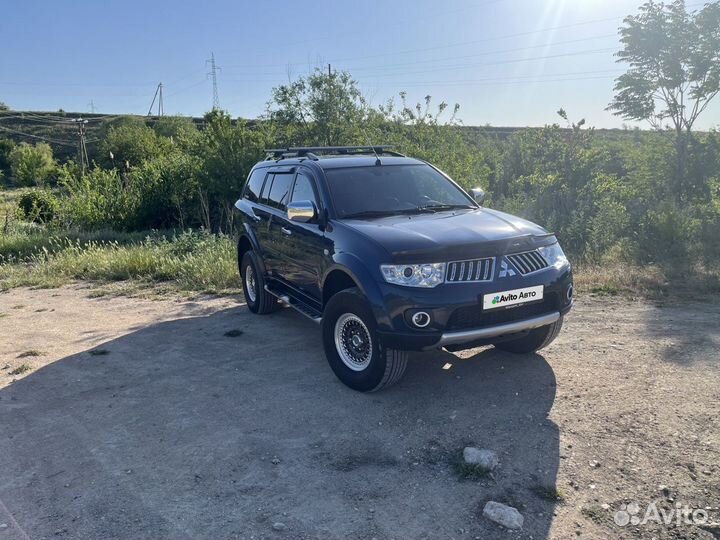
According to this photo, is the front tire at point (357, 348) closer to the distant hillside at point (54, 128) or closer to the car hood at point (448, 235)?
the car hood at point (448, 235)

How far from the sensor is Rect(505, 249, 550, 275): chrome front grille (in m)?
4.48

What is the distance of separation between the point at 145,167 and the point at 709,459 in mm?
21329

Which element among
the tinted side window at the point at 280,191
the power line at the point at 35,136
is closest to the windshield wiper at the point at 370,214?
the tinted side window at the point at 280,191

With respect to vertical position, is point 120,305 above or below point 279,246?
below

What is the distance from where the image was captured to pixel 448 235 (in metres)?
4.55

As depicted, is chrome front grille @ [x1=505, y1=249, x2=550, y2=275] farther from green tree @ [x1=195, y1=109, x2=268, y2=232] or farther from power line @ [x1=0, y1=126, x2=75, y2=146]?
power line @ [x1=0, y1=126, x2=75, y2=146]

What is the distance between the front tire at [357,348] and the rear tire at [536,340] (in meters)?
1.23

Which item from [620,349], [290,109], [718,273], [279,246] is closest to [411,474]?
[620,349]

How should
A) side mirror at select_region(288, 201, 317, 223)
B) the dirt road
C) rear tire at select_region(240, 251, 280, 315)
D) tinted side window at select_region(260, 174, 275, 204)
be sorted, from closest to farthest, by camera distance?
the dirt road → side mirror at select_region(288, 201, 317, 223) → tinted side window at select_region(260, 174, 275, 204) → rear tire at select_region(240, 251, 280, 315)

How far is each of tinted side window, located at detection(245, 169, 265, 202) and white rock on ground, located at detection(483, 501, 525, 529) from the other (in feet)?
16.6

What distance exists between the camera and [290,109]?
63.8ft

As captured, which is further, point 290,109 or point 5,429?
point 290,109

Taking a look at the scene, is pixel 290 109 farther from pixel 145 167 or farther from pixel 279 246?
pixel 279 246

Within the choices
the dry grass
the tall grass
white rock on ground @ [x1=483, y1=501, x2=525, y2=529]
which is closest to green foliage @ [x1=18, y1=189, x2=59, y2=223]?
the tall grass
